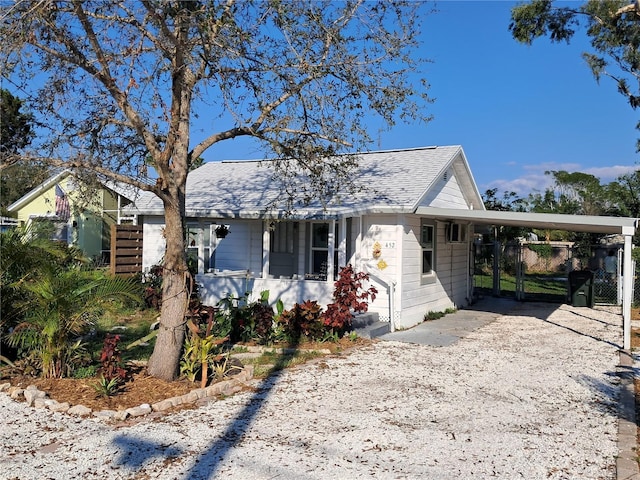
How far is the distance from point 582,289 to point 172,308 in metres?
14.0

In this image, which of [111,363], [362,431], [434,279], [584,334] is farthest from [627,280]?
[111,363]

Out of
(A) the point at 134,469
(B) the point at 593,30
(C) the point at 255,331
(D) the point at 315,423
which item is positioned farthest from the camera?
(B) the point at 593,30

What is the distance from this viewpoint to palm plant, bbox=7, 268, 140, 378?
6453 millimetres

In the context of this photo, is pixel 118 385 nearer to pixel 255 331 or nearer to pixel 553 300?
pixel 255 331

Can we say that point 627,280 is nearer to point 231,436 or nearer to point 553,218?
point 553,218

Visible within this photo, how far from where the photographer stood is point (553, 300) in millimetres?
18859

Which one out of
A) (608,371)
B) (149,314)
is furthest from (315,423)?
(149,314)

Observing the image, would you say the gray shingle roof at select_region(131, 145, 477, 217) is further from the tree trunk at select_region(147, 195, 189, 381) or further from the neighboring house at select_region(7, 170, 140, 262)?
the neighboring house at select_region(7, 170, 140, 262)

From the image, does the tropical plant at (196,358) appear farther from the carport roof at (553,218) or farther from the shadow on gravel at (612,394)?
the carport roof at (553,218)

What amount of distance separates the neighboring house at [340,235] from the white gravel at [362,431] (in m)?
3.59

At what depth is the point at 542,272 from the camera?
29.8 meters

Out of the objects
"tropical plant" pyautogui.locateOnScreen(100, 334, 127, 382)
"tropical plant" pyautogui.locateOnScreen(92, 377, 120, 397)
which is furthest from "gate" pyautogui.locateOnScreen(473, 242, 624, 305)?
"tropical plant" pyautogui.locateOnScreen(92, 377, 120, 397)

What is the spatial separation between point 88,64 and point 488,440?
19.9ft

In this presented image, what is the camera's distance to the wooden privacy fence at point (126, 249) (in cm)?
1544
